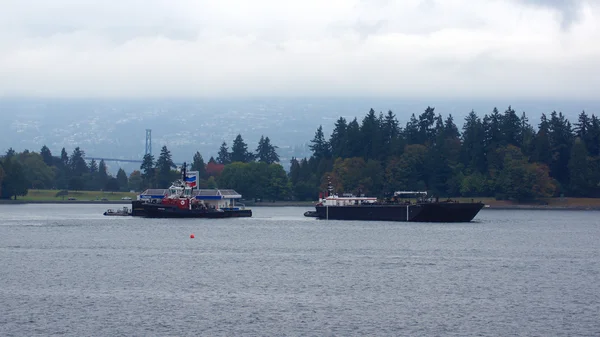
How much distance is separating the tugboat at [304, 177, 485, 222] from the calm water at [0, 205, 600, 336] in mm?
22552

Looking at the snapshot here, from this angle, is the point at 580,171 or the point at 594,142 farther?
the point at 594,142

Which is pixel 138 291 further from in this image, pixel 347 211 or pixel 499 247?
pixel 347 211

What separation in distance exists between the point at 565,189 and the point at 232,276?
142 meters

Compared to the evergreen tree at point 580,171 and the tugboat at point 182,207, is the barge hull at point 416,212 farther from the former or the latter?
the evergreen tree at point 580,171

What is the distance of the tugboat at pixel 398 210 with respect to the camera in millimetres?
126438

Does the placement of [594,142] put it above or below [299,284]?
above

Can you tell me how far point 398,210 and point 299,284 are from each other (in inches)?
2821

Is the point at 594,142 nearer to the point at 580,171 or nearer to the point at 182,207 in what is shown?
the point at 580,171

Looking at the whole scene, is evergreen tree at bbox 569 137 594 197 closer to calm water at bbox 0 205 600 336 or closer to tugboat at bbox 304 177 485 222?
tugboat at bbox 304 177 485 222

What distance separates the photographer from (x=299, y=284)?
60312mm

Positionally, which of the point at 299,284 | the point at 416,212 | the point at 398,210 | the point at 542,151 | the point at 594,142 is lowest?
the point at 299,284

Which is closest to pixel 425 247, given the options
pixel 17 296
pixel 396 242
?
pixel 396 242

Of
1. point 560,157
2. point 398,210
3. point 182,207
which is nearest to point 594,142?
point 560,157

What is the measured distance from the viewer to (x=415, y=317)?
49.2 metres
